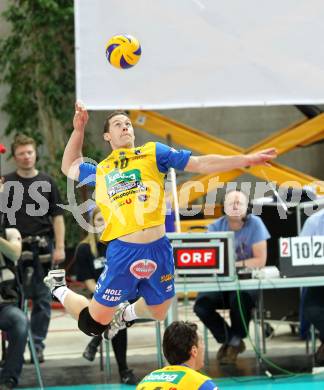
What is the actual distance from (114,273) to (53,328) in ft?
17.2

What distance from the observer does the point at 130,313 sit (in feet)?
19.3

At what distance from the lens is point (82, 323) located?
18.2 ft

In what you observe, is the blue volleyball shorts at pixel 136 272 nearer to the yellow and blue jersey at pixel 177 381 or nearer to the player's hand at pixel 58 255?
the yellow and blue jersey at pixel 177 381

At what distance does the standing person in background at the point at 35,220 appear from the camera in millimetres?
7793

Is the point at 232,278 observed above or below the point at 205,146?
below

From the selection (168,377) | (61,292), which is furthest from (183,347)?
(61,292)

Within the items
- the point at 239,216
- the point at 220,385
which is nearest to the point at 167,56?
the point at 239,216

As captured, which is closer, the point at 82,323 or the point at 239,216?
the point at 82,323

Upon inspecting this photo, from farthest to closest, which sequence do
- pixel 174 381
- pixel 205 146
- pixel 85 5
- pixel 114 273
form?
pixel 205 146
pixel 85 5
pixel 114 273
pixel 174 381

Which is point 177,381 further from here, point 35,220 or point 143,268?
point 35,220

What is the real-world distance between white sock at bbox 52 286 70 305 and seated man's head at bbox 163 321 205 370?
156 cm

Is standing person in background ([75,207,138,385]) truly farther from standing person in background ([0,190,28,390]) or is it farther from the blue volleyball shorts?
the blue volleyball shorts

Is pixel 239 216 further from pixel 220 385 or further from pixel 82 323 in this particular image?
pixel 82 323

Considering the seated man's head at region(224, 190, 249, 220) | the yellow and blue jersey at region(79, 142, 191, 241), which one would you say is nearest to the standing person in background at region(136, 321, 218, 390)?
the yellow and blue jersey at region(79, 142, 191, 241)
